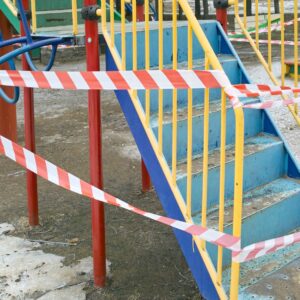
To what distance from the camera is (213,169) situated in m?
3.54

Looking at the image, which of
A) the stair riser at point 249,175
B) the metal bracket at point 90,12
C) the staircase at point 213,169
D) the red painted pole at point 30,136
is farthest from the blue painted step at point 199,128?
the red painted pole at point 30,136

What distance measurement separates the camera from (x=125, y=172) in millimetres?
6277

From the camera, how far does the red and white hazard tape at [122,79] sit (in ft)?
9.02

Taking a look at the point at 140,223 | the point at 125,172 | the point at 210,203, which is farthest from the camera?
the point at 125,172

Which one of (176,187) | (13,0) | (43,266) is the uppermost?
(13,0)

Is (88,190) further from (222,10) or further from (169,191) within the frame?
(222,10)

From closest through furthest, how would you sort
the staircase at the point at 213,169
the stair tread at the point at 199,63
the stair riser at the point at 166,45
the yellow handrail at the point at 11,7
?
1. the staircase at the point at 213,169
2. the stair riser at the point at 166,45
3. the stair tread at the point at 199,63
4. the yellow handrail at the point at 11,7

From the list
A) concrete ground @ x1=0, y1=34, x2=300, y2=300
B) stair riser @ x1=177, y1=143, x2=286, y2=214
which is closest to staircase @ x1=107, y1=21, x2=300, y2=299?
stair riser @ x1=177, y1=143, x2=286, y2=214

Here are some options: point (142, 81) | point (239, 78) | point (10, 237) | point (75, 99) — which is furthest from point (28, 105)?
point (75, 99)

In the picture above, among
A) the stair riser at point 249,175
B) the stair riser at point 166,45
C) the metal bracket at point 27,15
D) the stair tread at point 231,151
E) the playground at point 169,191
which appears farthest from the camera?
the metal bracket at point 27,15

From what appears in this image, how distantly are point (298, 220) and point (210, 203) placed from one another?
77 centimetres

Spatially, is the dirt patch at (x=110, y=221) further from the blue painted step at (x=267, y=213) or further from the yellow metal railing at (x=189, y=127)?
the yellow metal railing at (x=189, y=127)

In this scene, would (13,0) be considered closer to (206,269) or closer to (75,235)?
(75,235)

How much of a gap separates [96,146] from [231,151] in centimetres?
91
